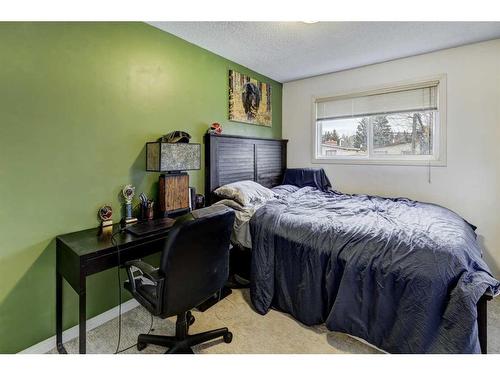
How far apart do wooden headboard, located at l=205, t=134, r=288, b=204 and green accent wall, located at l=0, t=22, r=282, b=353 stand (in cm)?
62

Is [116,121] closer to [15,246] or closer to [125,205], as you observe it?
[125,205]

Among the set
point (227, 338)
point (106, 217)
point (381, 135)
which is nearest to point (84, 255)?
point (106, 217)

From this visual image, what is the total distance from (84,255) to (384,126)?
3529 millimetres

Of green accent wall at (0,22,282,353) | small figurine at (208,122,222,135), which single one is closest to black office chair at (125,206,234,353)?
green accent wall at (0,22,282,353)

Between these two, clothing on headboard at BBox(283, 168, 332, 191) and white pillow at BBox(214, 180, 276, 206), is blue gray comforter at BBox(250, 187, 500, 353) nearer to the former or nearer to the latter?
white pillow at BBox(214, 180, 276, 206)

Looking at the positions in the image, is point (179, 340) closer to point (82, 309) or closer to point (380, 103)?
point (82, 309)

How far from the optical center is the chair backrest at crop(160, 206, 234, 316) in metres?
1.39

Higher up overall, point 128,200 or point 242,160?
point 242,160

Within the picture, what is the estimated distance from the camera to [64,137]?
5.85ft

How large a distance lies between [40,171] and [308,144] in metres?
3.24

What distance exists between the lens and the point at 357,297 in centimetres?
176

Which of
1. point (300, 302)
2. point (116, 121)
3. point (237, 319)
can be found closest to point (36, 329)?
point (237, 319)

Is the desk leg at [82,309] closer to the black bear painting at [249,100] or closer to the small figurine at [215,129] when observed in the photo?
the small figurine at [215,129]
